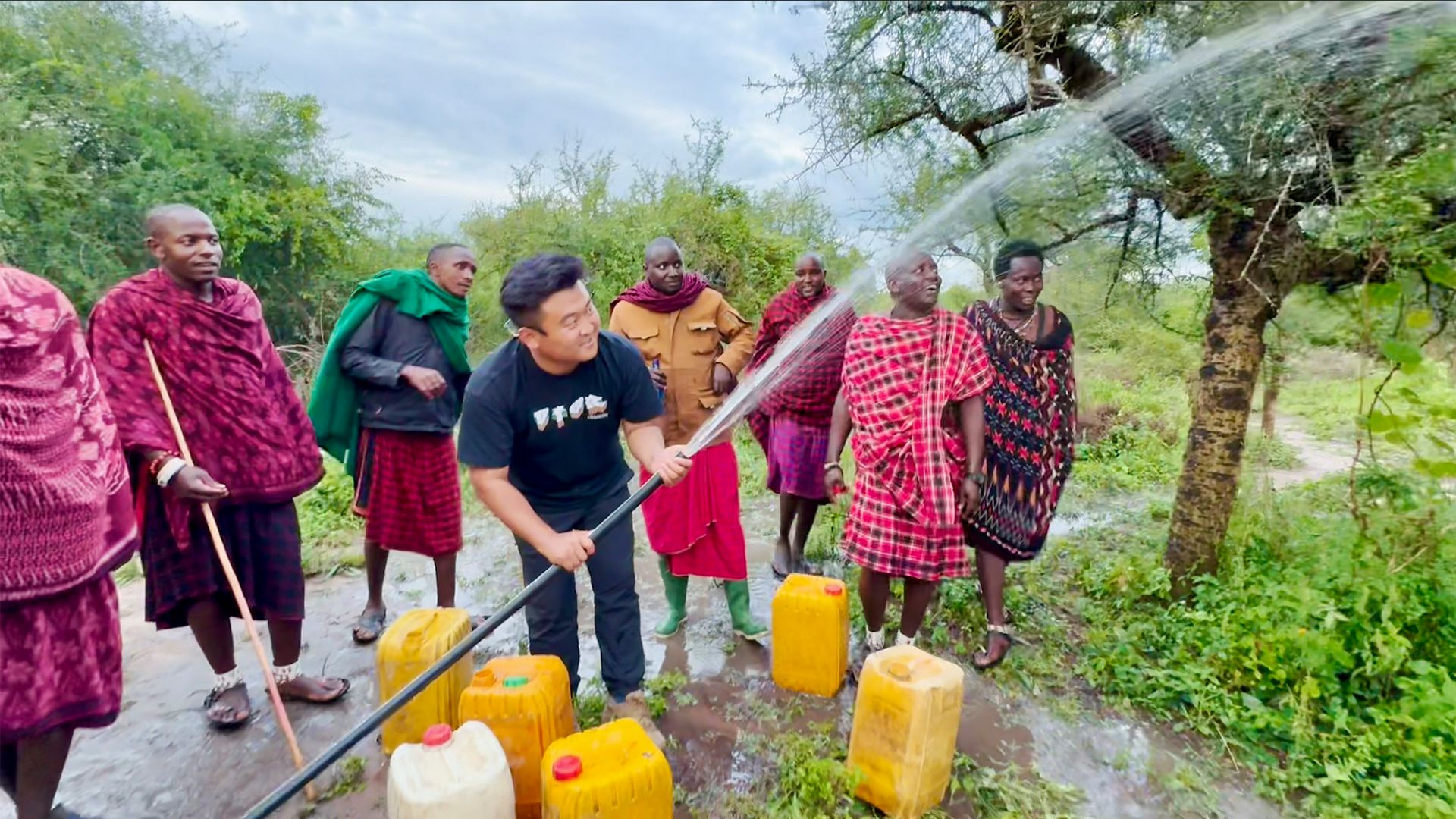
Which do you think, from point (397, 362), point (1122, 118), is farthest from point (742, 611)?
point (1122, 118)

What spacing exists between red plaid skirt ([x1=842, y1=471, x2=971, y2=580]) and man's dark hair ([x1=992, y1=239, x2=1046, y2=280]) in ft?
3.77

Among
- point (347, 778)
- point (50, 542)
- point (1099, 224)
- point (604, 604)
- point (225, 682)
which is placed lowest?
Result: point (347, 778)

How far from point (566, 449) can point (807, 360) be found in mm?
1765

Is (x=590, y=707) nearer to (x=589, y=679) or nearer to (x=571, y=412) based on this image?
(x=589, y=679)

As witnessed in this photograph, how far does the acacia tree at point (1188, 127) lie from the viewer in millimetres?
2535

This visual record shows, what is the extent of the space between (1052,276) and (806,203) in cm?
832

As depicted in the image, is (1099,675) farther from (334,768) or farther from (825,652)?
(334,768)

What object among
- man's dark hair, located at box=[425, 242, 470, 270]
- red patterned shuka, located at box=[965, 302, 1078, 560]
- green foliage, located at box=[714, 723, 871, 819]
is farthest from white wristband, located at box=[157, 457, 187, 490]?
red patterned shuka, located at box=[965, 302, 1078, 560]

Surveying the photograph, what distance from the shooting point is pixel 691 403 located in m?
3.69

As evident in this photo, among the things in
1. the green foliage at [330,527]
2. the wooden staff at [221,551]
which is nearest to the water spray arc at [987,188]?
the wooden staff at [221,551]

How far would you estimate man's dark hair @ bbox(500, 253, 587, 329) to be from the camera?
7.51ft

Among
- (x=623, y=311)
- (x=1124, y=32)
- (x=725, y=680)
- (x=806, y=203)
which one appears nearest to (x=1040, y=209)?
(x=1124, y=32)

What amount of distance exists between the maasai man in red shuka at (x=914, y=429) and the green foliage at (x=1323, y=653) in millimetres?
1032

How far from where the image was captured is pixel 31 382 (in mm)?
2020
